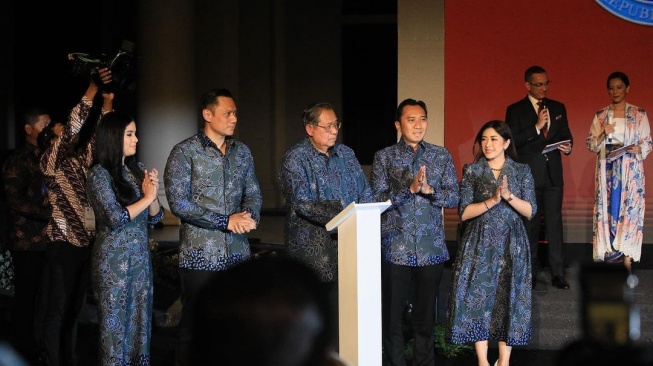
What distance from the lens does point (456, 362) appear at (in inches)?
253

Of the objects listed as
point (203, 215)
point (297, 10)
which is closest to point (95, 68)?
point (203, 215)

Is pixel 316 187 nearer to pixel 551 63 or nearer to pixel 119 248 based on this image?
pixel 119 248

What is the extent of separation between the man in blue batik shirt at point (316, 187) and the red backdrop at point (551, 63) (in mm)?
3043

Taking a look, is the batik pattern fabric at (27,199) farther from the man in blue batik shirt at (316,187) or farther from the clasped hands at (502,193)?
the clasped hands at (502,193)

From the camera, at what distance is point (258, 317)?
4.43ft

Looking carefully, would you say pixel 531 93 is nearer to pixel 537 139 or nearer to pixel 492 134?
pixel 537 139

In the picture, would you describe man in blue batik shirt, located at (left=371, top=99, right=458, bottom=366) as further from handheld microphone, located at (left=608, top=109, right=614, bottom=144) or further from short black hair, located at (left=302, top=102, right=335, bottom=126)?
handheld microphone, located at (left=608, top=109, right=614, bottom=144)

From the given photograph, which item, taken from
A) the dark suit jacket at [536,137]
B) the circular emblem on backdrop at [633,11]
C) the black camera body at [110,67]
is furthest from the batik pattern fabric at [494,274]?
the circular emblem on backdrop at [633,11]

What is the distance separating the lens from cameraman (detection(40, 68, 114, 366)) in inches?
224

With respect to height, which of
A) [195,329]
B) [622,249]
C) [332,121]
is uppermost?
[332,121]

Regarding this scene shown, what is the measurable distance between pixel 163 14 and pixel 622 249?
19.7ft

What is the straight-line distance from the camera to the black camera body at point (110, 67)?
5859 millimetres

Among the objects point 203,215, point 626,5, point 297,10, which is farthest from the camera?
point 297,10

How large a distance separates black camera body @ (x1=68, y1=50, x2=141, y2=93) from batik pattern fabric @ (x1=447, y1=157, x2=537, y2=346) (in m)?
2.14
